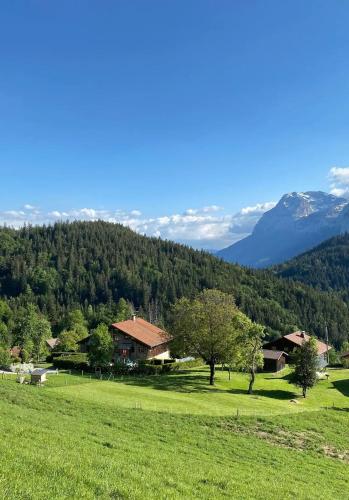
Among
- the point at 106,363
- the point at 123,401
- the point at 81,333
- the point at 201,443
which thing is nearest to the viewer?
the point at 201,443

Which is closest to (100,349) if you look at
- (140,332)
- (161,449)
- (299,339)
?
(140,332)

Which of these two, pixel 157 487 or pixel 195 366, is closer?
pixel 157 487

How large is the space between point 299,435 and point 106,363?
52.4 metres

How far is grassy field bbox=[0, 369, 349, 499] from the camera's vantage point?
15805 millimetres

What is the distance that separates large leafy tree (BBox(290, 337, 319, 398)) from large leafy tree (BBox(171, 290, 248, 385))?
10.0 m

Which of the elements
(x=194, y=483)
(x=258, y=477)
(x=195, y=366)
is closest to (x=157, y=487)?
(x=194, y=483)

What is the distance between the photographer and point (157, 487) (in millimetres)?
17078

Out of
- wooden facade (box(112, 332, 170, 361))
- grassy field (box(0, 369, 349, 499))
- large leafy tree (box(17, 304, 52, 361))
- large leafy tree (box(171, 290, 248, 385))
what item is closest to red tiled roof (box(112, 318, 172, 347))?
wooden facade (box(112, 332, 170, 361))

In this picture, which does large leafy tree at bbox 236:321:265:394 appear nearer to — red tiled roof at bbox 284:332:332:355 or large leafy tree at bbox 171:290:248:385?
large leafy tree at bbox 171:290:248:385

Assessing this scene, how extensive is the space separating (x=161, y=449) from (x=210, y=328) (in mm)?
50708

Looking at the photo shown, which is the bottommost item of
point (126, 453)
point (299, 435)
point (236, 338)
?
point (299, 435)

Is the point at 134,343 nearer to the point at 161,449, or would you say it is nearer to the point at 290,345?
the point at 290,345

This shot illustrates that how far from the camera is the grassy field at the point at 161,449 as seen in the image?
15805 mm

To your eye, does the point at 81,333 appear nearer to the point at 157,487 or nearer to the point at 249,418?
the point at 249,418
